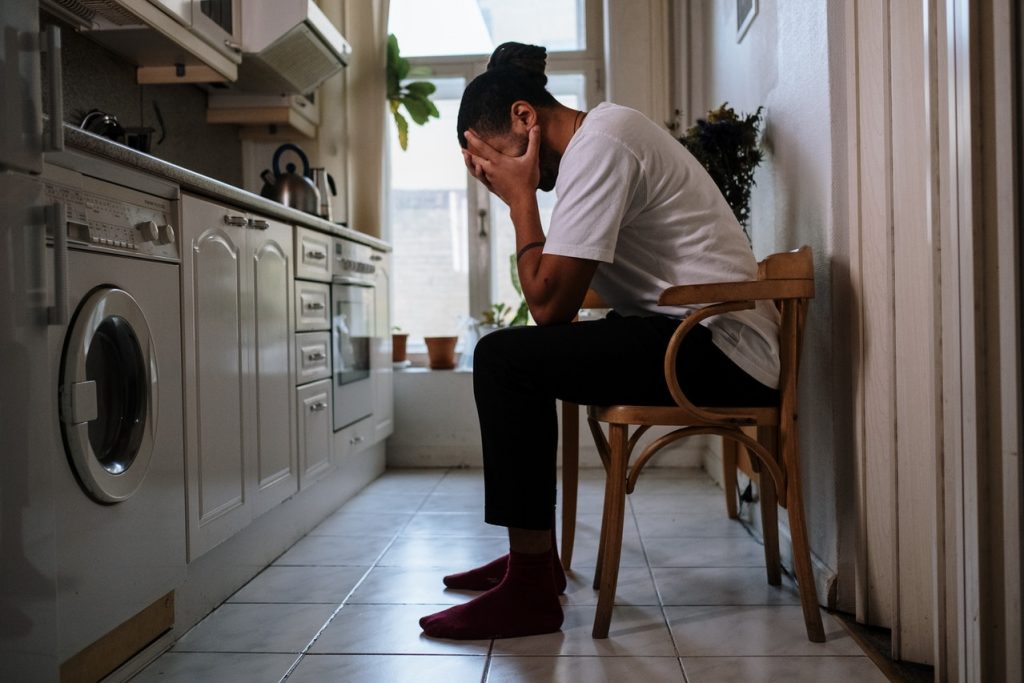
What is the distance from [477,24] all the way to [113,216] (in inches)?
120

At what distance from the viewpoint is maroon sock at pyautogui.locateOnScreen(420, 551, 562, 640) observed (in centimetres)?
165

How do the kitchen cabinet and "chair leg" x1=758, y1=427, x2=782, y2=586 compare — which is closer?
the kitchen cabinet

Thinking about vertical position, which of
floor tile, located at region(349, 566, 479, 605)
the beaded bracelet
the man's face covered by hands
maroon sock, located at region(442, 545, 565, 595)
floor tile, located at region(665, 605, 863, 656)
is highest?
the man's face covered by hands

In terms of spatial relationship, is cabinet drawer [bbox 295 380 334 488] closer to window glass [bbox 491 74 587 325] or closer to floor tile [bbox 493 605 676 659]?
floor tile [bbox 493 605 676 659]

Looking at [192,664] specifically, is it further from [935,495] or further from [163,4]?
[163,4]

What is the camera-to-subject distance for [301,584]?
205 cm

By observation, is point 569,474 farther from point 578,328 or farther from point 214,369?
point 214,369

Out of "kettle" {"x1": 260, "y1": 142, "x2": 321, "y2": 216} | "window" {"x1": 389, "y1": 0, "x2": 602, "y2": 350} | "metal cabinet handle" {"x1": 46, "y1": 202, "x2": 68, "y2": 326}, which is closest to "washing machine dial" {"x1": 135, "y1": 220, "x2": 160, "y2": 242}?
"metal cabinet handle" {"x1": 46, "y1": 202, "x2": 68, "y2": 326}

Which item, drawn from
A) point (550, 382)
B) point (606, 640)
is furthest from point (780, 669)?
point (550, 382)

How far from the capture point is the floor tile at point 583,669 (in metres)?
1.45

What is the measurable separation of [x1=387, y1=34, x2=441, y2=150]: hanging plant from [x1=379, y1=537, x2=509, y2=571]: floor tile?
2138 millimetres

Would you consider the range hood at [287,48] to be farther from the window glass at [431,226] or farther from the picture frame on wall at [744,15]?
the picture frame on wall at [744,15]

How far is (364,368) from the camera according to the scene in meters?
3.22

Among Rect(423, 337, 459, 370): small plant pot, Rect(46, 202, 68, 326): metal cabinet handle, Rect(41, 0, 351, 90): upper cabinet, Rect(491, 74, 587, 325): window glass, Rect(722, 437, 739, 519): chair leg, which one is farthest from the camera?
Rect(491, 74, 587, 325): window glass
